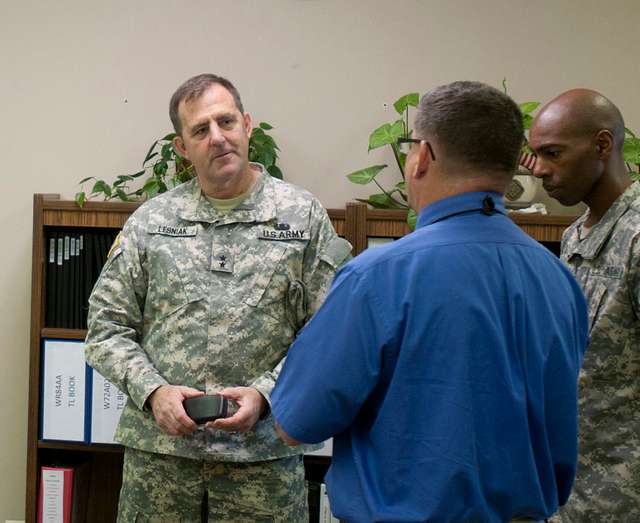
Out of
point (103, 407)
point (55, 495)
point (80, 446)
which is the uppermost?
point (103, 407)

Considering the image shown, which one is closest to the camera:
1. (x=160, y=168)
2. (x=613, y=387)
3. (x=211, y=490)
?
(x=613, y=387)

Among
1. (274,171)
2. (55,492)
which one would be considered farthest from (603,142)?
(55,492)

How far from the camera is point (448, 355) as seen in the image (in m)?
0.94

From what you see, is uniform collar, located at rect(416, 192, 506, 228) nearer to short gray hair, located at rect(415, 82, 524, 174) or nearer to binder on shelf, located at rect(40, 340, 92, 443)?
short gray hair, located at rect(415, 82, 524, 174)

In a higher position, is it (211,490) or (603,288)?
(603,288)

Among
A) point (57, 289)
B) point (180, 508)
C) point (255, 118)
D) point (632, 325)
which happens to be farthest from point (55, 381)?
point (632, 325)

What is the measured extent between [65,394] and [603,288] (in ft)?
5.56

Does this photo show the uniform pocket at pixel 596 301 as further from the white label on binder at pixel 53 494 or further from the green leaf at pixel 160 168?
the white label on binder at pixel 53 494

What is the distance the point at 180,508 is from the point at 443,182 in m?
1.01

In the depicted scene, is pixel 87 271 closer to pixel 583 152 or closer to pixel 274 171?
pixel 274 171

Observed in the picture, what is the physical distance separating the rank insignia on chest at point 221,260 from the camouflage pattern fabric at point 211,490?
0.43 metres

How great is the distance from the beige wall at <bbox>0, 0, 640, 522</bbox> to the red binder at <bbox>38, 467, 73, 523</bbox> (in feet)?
1.26

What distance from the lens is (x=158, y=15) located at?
101 inches

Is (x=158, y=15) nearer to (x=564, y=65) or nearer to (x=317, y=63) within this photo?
(x=317, y=63)
